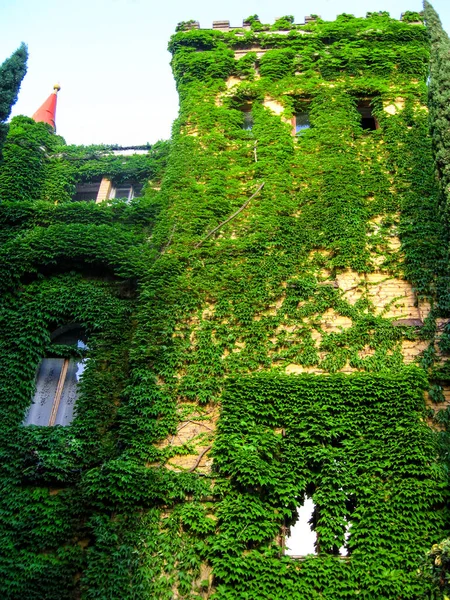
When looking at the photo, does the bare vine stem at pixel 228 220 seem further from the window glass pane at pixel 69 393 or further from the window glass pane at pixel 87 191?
the window glass pane at pixel 87 191

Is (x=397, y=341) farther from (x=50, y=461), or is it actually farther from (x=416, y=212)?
(x=50, y=461)

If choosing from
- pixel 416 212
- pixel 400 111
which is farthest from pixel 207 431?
pixel 400 111

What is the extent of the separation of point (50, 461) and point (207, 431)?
259 cm

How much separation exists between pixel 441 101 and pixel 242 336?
246 inches

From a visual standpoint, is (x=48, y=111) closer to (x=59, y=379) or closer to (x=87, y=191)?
(x=87, y=191)

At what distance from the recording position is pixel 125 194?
14812 millimetres

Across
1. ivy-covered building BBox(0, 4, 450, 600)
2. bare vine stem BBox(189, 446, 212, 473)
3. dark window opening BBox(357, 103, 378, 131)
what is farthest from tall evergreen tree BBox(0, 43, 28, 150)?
dark window opening BBox(357, 103, 378, 131)

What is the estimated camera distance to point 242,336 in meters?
10.1

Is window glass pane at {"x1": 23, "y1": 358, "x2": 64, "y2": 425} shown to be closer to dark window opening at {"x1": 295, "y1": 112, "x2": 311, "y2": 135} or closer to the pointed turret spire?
dark window opening at {"x1": 295, "y1": 112, "x2": 311, "y2": 135}

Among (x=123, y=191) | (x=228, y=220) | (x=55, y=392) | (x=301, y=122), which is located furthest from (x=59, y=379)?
(x=301, y=122)

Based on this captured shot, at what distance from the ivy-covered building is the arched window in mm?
40

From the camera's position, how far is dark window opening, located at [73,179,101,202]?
15.0 meters

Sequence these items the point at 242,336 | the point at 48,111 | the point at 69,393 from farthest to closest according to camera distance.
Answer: the point at 48,111
the point at 69,393
the point at 242,336

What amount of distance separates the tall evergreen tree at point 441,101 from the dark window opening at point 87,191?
8.45 m
